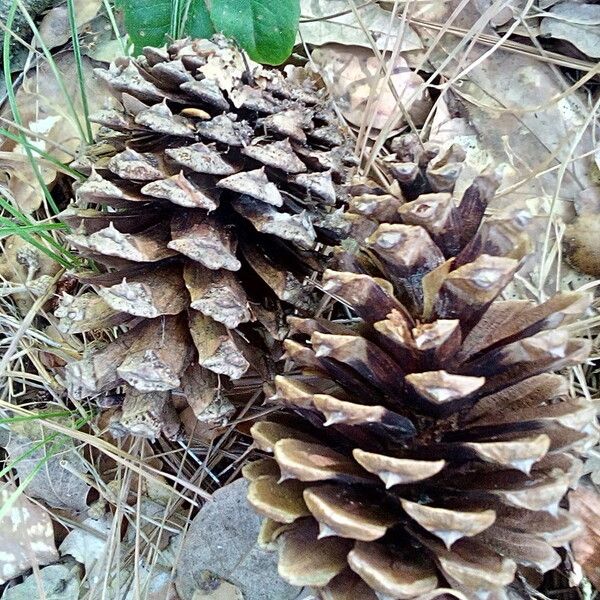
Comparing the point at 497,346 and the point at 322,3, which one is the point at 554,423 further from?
the point at 322,3

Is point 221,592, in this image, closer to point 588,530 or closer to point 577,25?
point 588,530

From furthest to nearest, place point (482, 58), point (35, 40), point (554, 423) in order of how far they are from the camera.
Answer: point (35, 40) < point (482, 58) < point (554, 423)

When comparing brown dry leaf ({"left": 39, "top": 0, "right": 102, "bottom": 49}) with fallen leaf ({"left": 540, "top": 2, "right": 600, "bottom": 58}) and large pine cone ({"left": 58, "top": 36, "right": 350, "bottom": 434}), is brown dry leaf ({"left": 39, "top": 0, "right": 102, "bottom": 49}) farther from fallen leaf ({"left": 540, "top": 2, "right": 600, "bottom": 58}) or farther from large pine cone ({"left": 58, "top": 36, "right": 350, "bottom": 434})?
fallen leaf ({"left": 540, "top": 2, "right": 600, "bottom": 58})

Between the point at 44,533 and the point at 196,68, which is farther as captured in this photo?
the point at 44,533

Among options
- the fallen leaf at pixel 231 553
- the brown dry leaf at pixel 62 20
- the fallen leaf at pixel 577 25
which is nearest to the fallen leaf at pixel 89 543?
the fallen leaf at pixel 231 553

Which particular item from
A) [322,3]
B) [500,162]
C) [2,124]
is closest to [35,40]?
[2,124]

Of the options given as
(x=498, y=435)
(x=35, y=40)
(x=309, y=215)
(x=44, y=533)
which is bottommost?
(x=44, y=533)

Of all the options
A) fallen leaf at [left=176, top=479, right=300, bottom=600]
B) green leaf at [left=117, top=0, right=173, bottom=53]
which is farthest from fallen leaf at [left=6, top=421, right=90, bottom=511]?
green leaf at [left=117, top=0, right=173, bottom=53]

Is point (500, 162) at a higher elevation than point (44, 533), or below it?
higher
